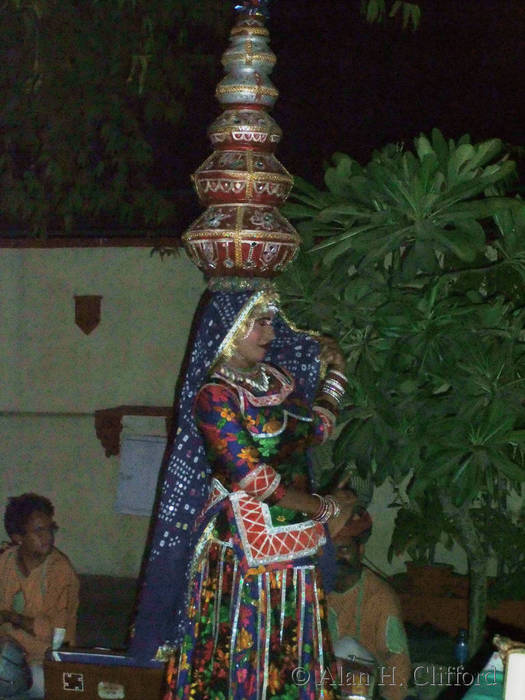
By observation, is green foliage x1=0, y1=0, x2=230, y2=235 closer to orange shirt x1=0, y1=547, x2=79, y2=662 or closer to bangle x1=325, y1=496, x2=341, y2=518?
orange shirt x1=0, y1=547, x2=79, y2=662

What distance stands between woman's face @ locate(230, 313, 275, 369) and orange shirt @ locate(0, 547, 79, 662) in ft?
7.40

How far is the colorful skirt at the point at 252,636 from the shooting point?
12.9ft

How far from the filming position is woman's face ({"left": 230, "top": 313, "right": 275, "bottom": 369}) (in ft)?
12.8

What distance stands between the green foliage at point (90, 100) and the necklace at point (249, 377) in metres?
4.11

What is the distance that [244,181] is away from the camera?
13.0ft

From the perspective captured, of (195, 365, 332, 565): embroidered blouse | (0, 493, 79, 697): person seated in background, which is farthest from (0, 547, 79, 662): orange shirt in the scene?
(195, 365, 332, 565): embroidered blouse

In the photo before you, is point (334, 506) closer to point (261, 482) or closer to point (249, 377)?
point (261, 482)

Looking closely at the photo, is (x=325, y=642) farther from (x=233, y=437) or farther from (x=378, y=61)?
(x=378, y=61)

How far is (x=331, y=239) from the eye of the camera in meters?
4.40

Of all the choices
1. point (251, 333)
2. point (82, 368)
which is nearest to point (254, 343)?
point (251, 333)

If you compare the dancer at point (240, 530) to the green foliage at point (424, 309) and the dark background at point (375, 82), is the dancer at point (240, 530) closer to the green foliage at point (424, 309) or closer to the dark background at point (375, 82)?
the green foliage at point (424, 309)

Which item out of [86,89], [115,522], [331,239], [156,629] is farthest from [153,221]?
[156,629]

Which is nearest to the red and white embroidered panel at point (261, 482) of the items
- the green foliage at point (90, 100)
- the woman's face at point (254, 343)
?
the woman's face at point (254, 343)

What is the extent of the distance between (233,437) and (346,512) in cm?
94
